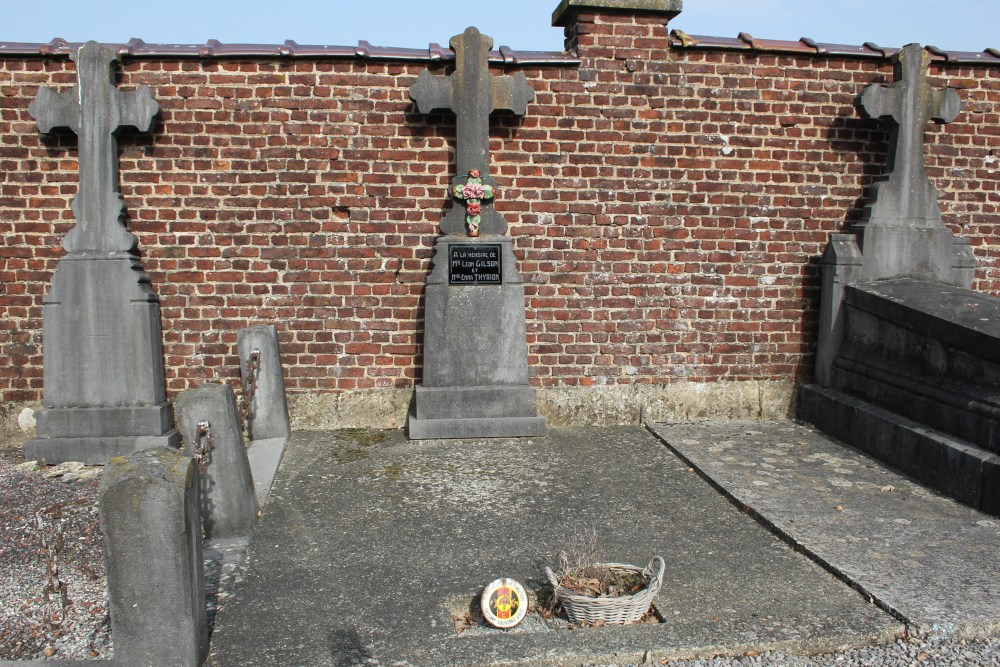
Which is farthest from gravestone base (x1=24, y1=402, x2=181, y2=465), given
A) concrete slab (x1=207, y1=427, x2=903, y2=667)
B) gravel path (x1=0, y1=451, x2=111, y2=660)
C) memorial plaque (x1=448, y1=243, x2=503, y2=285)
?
memorial plaque (x1=448, y1=243, x2=503, y2=285)

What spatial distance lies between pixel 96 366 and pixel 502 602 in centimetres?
412

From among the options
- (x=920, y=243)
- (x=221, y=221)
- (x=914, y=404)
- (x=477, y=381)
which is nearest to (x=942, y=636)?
(x=914, y=404)

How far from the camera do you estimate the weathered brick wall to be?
619 cm

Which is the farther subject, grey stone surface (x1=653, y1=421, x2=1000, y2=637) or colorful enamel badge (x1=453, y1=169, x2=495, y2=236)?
colorful enamel badge (x1=453, y1=169, x2=495, y2=236)

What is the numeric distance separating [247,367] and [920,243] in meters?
5.56

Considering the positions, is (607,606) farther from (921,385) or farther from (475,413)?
(921,385)

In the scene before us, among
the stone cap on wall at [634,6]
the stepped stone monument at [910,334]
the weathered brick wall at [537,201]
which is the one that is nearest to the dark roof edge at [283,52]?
the weathered brick wall at [537,201]

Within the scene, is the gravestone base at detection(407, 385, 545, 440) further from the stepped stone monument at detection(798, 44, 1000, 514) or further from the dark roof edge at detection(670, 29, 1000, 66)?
the dark roof edge at detection(670, 29, 1000, 66)

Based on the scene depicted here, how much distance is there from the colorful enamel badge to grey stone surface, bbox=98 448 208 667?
378cm

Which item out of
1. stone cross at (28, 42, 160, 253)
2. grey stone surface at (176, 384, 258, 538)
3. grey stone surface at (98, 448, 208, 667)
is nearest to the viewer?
grey stone surface at (98, 448, 208, 667)

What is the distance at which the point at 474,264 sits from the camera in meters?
6.17

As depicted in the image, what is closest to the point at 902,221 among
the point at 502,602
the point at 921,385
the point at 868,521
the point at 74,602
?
the point at 921,385

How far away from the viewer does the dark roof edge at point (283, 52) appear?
5.96 metres

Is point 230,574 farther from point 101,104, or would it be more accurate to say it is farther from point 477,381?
point 101,104
